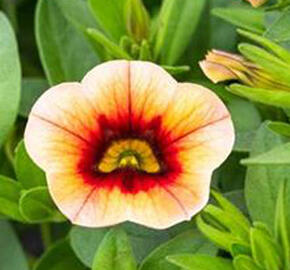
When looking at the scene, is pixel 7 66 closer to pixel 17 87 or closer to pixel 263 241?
pixel 17 87

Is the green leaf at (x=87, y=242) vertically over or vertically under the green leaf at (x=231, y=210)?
under

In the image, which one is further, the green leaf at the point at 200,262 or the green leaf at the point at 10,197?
the green leaf at the point at 10,197

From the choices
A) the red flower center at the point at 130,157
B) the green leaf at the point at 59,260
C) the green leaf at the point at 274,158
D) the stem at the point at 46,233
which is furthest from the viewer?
the stem at the point at 46,233

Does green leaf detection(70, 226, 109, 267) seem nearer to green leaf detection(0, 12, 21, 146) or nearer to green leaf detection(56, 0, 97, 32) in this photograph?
green leaf detection(0, 12, 21, 146)

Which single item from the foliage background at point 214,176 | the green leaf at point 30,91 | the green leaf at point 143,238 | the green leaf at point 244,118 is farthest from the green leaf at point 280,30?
the green leaf at point 30,91

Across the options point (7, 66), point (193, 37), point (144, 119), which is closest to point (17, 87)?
point (7, 66)

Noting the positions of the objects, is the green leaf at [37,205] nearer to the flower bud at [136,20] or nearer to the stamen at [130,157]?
the stamen at [130,157]

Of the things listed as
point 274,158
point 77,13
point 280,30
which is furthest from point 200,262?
point 77,13
